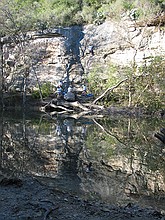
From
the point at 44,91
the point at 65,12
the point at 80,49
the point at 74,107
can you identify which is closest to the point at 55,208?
Result: the point at 74,107

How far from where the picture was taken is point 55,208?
401cm

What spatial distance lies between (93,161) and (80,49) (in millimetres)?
20663

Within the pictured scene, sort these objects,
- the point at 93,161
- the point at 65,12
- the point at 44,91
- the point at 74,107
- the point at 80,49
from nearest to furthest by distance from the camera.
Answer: the point at 93,161, the point at 74,107, the point at 44,91, the point at 80,49, the point at 65,12

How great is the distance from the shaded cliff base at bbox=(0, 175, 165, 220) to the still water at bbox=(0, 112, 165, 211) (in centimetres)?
46

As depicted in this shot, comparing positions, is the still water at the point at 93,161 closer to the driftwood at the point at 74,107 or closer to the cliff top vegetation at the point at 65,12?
the driftwood at the point at 74,107

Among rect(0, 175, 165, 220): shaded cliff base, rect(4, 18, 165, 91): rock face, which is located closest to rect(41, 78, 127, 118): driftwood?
rect(4, 18, 165, 91): rock face

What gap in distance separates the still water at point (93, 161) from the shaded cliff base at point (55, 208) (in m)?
0.46

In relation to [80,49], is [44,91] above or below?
below

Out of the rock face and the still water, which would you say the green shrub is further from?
the still water

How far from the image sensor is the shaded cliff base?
3.79 metres

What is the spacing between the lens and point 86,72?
2561cm

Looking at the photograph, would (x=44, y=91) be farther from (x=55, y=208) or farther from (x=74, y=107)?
(x=55, y=208)

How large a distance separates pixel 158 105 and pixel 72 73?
29.9ft

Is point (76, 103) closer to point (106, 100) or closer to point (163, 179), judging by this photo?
point (106, 100)
